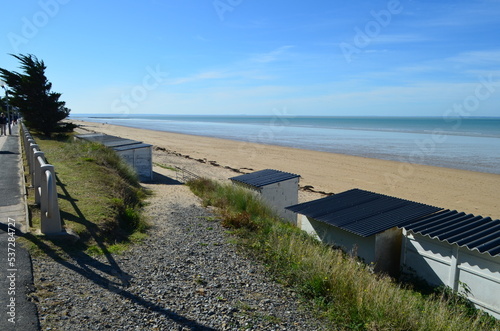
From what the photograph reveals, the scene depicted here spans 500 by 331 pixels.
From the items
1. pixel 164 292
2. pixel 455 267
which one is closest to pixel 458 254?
pixel 455 267

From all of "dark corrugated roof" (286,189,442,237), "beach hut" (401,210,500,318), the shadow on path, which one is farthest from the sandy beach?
the shadow on path

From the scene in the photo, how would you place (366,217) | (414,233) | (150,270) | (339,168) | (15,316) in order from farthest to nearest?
(339,168), (366,217), (414,233), (150,270), (15,316)

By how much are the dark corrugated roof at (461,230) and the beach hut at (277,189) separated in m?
4.91

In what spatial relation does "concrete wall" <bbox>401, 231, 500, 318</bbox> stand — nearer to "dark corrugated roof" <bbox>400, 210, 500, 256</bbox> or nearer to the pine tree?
"dark corrugated roof" <bbox>400, 210, 500, 256</bbox>

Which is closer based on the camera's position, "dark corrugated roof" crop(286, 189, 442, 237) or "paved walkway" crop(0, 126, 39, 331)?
"paved walkway" crop(0, 126, 39, 331)

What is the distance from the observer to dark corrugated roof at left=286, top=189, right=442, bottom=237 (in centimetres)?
891

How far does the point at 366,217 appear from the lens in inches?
372

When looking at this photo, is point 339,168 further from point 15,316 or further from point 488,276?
point 15,316

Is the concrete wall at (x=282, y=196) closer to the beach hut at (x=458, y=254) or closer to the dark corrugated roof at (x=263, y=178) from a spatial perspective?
the dark corrugated roof at (x=263, y=178)

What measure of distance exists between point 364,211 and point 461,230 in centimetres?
240

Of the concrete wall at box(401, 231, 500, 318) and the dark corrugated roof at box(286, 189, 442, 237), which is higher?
the dark corrugated roof at box(286, 189, 442, 237)

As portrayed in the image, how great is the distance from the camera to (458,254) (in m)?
7.55

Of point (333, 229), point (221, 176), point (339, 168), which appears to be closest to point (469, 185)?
point (339, 168)

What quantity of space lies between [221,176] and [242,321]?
1995cm
